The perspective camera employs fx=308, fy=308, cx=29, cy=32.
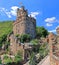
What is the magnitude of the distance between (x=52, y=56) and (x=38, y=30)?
68.7 metres

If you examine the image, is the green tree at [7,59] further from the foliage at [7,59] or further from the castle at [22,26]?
the castle at [22,26]

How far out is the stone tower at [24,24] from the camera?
281 feet

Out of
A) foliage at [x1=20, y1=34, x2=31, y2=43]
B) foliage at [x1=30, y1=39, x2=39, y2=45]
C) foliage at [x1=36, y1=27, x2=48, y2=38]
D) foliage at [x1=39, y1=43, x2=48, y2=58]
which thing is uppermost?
foliage at [x1=36, y1=27, x2=48, y2=38]

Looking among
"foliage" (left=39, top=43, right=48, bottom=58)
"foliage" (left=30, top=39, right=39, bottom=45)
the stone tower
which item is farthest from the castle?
"foliage" (left=39, top=43, right=48, bottom=58)

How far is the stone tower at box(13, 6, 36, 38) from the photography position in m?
85.6

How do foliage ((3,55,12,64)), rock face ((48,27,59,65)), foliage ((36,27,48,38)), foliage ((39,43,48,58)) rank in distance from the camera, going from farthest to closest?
foliage ((36,27,48,38))
foliage ((3,55,12,64))
foliage ((39,43,48,58))
rock face ((48,27,59,65))

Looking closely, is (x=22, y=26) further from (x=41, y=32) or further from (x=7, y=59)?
(x=7, y=59)

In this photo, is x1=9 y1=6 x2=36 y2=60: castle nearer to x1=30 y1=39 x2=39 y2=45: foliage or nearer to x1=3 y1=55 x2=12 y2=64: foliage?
x1=30 y1=39 x2=39 y2=45: foliage

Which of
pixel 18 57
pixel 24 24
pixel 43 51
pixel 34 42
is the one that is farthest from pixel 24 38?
pixel 43 51

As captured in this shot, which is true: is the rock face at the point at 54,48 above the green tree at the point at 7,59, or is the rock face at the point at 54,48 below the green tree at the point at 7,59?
above

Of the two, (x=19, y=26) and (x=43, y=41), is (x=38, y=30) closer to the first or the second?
(x=19, y=26)

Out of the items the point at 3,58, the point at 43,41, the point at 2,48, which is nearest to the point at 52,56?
the point at 3,58

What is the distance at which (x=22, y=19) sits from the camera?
8588 centimetres

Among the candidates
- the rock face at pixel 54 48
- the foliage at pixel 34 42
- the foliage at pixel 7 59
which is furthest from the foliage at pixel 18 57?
the rock face at pixel 54 48
